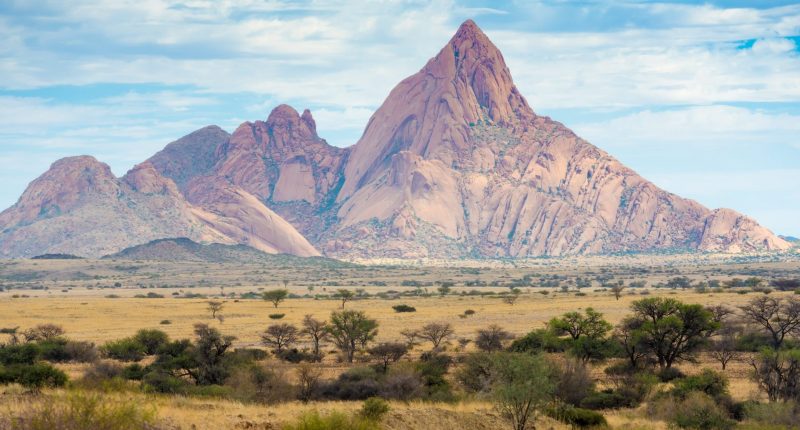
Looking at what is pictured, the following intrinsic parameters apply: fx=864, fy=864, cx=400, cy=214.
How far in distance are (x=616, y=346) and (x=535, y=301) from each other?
5156cm

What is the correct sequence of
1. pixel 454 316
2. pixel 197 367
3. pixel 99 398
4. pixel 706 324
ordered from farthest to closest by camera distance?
1. pixel 454 316
2. pixel 706 324
3. pixel 197 367
4. pixel 99 398

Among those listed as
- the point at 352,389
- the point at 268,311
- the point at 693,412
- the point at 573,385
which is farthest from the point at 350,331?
the point at 268,311

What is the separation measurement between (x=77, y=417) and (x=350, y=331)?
127 feet

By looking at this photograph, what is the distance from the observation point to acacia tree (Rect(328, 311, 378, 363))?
175ft

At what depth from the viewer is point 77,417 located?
16438 millimetres

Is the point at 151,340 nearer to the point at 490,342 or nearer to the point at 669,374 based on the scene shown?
the point at 490,342

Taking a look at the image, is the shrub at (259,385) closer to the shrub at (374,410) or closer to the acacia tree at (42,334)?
the shrub at (374,410)

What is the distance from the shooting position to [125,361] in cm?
4881

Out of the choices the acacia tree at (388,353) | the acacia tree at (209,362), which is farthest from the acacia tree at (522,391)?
the acacia tree at (388,353)

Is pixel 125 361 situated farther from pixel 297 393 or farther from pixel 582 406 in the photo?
pixel 582 406

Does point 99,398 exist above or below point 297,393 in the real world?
above

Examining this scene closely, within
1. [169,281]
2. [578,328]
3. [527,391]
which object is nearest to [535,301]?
[578,328]

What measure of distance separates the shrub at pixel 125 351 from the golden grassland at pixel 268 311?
4.93 metres

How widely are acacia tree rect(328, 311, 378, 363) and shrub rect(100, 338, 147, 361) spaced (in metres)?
11.5
